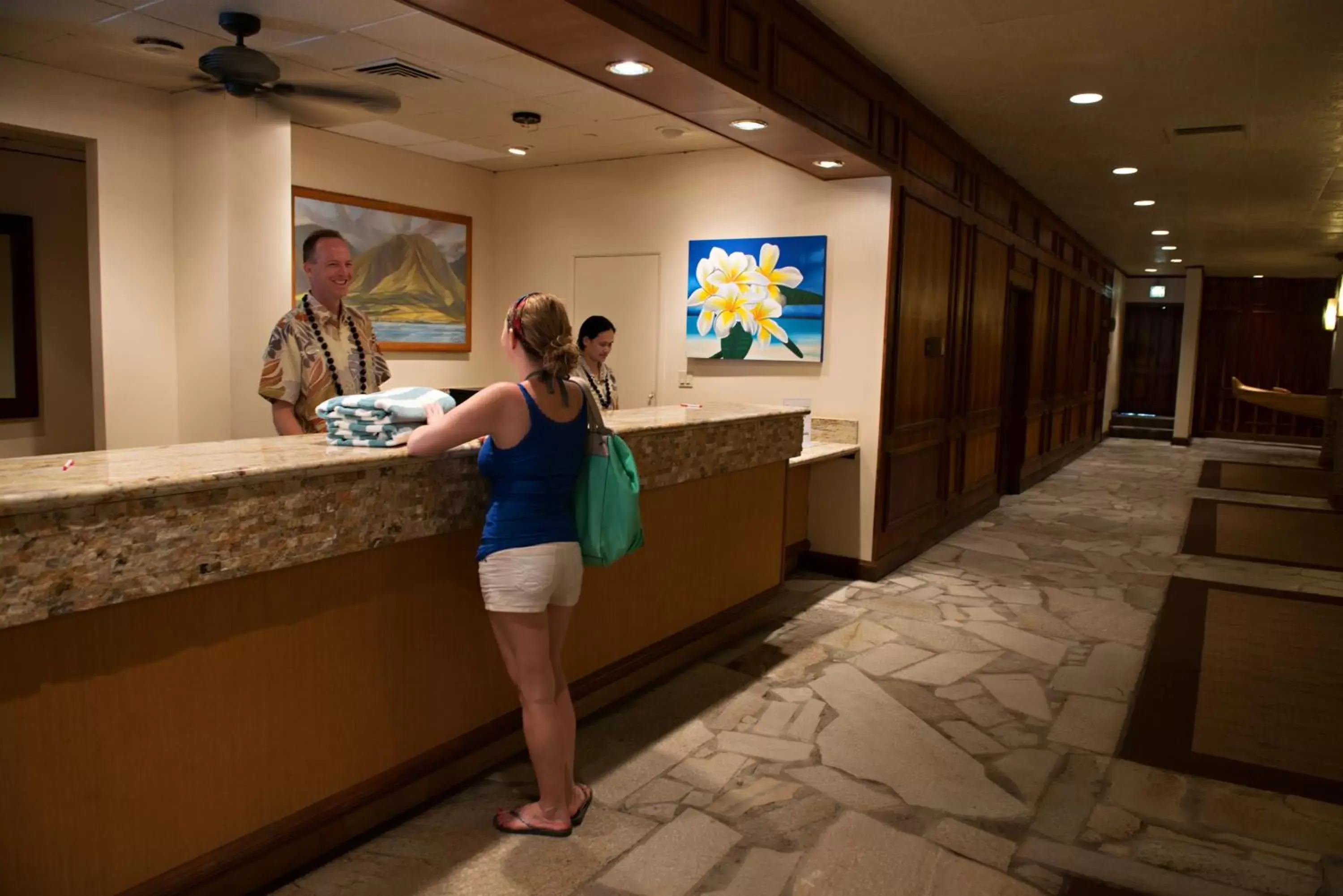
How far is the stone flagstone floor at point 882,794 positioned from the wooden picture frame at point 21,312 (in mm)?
4544

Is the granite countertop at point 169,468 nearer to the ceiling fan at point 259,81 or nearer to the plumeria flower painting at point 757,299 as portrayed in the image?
the ceiling fan at point 259,81

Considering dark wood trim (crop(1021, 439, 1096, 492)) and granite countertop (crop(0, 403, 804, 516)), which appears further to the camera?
dark wood trim (crop(1021, 439, 1096, 492))

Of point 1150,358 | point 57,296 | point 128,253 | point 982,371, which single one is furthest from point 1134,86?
point 1150,358

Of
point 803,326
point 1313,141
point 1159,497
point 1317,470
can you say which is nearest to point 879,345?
point 803,326

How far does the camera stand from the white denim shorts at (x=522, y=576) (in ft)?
7.79

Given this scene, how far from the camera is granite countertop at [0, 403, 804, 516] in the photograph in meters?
1.68

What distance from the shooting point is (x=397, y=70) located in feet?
15.2

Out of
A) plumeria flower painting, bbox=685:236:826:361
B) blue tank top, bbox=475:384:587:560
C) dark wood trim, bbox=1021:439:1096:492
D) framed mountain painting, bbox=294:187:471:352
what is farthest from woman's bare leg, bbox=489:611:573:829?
dark wood trim, bbox=1021:439:1096:492

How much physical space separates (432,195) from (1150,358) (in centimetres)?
1455

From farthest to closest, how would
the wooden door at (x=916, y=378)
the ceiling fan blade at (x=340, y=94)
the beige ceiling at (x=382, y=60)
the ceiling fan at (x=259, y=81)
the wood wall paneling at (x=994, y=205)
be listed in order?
1. the wood wall paneling at (x=994, y=205)
2. the wooden door at (x=916, y=378)
3. the ceiling fan blade at (x=340, y=94)
4. the beige ceiling at (x=382, y=60)
5. the ceiling fan at (x=259, y=81)

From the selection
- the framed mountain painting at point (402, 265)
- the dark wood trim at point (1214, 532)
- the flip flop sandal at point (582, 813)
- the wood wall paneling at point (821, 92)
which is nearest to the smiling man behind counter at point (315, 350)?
the flip flop sandal at point (582, 813)

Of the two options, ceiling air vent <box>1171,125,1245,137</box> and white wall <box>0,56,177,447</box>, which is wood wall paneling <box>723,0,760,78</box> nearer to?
ceiling air vent <box>1171,125,1245,137</box>

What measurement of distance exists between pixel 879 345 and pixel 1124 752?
2728 millimetres

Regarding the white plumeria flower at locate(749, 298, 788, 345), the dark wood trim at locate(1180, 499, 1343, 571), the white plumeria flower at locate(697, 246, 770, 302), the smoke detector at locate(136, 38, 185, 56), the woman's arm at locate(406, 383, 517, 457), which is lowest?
the dark wood trim at locate(1180, 499, 1343, 571)
